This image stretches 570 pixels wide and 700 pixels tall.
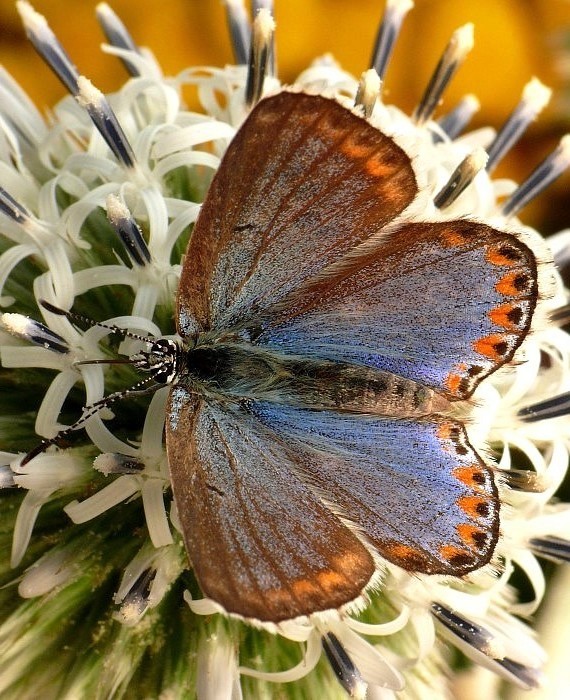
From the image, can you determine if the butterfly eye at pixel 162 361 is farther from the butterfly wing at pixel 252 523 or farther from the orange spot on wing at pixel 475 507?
the orange spot on wing at pixel 475 507

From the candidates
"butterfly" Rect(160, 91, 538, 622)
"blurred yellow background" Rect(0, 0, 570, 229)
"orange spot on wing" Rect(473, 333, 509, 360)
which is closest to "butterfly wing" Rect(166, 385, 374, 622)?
"butterfly" Rect(160, 91, 538, 622)

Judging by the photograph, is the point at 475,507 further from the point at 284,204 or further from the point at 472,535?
the point at 284,204

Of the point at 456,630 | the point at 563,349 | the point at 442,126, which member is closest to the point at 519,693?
the point at 456,630

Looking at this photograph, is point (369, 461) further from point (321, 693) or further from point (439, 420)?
point (321, 693)

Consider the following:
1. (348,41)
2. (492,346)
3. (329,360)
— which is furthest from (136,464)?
(348,41)

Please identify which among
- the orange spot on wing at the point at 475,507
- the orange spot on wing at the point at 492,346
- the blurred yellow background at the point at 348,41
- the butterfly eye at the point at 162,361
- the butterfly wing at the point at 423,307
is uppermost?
the blurred yellow background at the point at 348,41

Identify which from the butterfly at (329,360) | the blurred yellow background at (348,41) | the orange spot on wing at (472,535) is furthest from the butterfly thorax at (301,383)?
the blurred yellow background at (348,41)

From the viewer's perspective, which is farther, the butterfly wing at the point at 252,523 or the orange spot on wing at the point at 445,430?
the orange spot on wing at the point at 445,430
